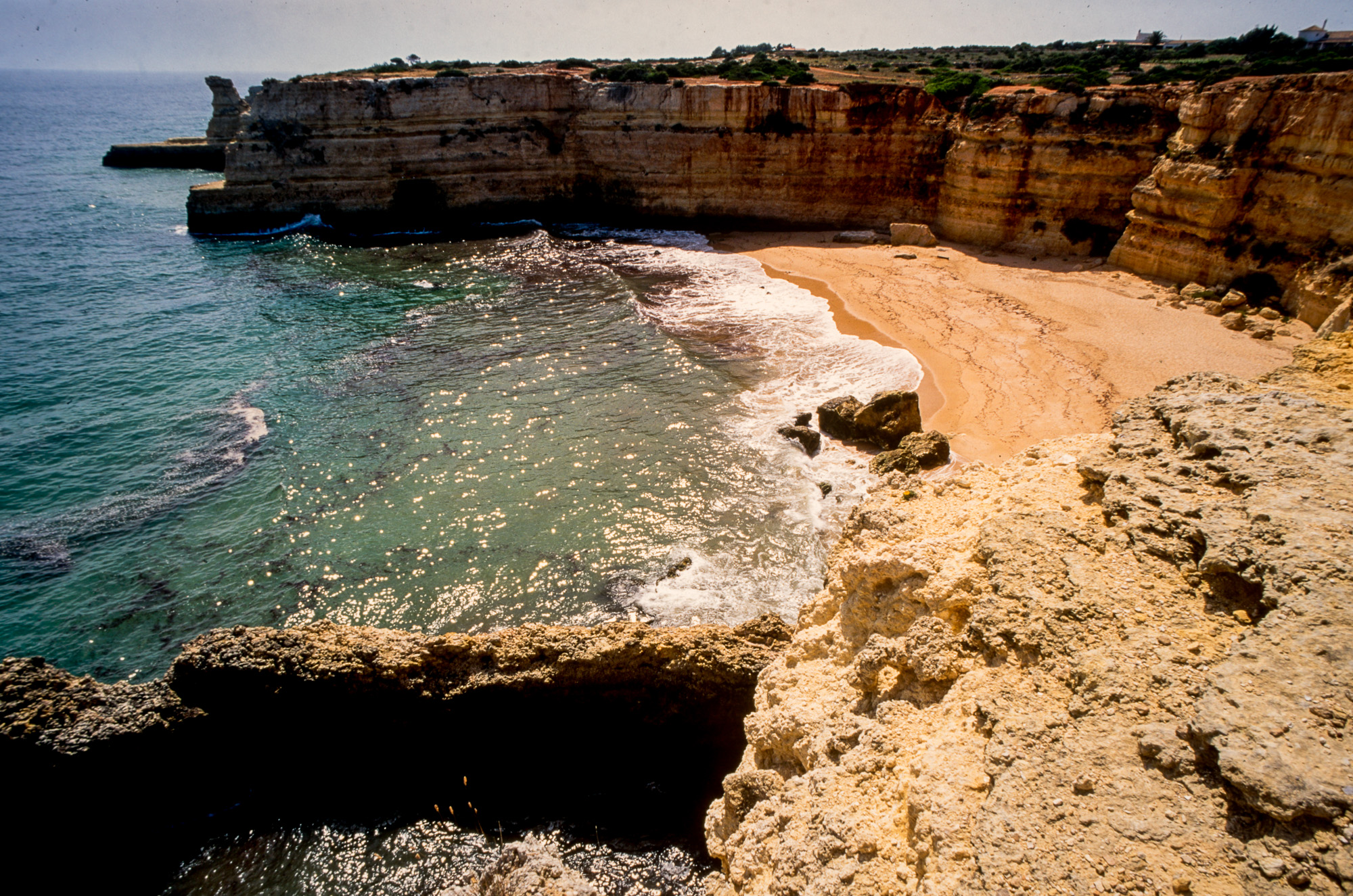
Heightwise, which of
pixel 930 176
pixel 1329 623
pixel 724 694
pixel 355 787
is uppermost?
pixel 930 176

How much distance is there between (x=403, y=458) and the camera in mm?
16453

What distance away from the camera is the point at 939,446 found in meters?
14.8

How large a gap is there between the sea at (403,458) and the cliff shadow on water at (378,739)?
0.49 m

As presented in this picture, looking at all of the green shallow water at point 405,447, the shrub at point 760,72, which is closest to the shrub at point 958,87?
the shrub at point 760,72

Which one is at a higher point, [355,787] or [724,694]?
[724,694]

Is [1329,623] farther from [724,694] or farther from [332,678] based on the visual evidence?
[332,678]

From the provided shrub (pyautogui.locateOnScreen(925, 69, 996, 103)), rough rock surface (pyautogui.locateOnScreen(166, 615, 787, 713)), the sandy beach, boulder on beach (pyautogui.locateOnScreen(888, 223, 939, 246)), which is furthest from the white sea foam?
shrub (pyautogui.locateOnScreen(925, 69, 996, 103))

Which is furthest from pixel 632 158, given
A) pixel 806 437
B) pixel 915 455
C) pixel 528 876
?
pixel 528 876

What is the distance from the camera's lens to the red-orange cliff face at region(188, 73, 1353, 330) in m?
20.3

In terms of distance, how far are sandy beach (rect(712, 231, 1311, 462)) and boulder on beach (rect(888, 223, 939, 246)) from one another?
74 centimetres

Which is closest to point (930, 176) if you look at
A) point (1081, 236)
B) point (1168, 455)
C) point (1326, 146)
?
point (1081, 236)

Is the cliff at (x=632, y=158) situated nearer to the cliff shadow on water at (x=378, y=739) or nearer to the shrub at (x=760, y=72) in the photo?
the shrub at (x=760, y=72)

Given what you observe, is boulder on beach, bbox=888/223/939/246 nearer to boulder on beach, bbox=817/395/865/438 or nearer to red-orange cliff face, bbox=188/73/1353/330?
red-orange cliff face, bbox=188/73/1353/330

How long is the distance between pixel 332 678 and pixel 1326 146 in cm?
2795
